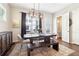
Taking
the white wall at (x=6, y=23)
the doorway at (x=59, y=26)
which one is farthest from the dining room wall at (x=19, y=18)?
the doorway at (x=59, y=26)

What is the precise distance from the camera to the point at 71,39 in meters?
3.63

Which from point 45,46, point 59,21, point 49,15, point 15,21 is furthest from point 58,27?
point 15,21

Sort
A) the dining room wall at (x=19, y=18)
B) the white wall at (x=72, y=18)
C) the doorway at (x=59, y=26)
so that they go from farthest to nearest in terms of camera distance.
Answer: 1. the doorway at (x=59, y=26)
2. the white wall at (x=72, y=18)
3. the dining room wall at (x=19, y=18)

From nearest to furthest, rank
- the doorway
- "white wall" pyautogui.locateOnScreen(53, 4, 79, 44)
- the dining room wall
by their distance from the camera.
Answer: the dining room wall
"white wall" pyautogui.locateOnScreen(53, 4, 79, 44)
the doorway

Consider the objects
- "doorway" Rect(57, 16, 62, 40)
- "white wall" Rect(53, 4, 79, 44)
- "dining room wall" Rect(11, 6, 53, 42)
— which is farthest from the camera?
"doorway" Rect(57, 16, 62, 40)

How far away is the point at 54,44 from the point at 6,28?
1769mm

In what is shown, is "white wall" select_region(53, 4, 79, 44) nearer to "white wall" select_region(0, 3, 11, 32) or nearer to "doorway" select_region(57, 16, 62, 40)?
"doorway" select_region(57, 16, 62, 40)

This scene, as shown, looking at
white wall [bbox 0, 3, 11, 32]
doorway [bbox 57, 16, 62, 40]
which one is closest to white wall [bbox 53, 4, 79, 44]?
doorway [bbox 57, 16, 62, 40]

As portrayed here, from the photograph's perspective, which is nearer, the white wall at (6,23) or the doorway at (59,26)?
the white wall at (6,23)

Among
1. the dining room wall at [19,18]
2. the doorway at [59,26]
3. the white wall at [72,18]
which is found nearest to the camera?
the dining room wall at [19,18]

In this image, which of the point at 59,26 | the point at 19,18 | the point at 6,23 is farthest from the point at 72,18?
the point at 6,23

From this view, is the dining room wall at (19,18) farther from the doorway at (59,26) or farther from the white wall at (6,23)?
the doorway at (59,26)

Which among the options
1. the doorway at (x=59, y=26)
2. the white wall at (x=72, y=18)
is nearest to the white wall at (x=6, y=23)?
the white wall at (x=72, y=18)

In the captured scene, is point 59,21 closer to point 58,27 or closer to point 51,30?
point 58,27
